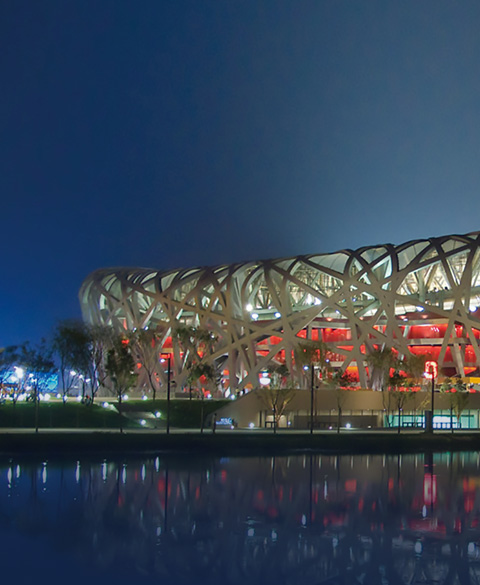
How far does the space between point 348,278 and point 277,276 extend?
8.57m

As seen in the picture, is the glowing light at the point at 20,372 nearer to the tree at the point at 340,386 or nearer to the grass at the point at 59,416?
the grass at the point at 59,416

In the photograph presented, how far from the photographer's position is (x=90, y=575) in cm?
1430

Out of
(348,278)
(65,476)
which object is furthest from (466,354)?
(65,476)

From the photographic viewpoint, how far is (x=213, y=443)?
3706cm

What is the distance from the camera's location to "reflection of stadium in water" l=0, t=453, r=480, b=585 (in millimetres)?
15000

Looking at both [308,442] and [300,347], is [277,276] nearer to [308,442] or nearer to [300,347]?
[300,347]

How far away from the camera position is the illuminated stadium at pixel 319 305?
220 feet

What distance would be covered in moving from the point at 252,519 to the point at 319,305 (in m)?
51.0

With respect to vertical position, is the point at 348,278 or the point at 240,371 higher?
the point at 348,278

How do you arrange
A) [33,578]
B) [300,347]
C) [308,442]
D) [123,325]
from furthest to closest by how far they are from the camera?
[123,325] < [300,347] < [308,442] < [33,578]

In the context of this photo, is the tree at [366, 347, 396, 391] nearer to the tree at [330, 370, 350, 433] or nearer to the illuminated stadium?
the illuminated stadium

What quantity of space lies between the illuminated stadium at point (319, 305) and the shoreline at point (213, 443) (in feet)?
75.3

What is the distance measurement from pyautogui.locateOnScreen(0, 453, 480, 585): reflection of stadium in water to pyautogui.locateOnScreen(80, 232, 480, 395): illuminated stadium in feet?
119

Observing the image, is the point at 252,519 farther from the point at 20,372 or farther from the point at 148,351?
the point at 148,351
